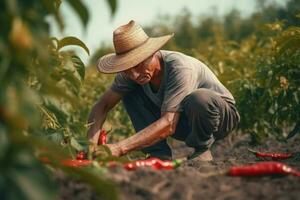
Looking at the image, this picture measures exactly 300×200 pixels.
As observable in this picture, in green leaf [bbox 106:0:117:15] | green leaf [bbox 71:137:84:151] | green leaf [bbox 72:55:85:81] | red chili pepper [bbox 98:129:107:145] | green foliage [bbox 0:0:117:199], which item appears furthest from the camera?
red chili pepper [bbox 98:129:107:145]

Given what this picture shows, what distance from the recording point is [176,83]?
14.9 feet

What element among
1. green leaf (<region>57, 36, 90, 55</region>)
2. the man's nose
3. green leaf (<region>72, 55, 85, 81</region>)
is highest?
green leaf (<region>57, 36, 90, 55</region>)

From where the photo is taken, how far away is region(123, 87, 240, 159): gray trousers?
4629mm

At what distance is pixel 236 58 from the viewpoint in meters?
8.12

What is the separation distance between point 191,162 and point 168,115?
362 mm

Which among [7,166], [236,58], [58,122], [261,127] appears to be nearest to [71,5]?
[7,166]

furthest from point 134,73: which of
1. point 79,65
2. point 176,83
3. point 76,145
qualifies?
point 76,145

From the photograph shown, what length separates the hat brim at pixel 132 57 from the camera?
448 centimetres

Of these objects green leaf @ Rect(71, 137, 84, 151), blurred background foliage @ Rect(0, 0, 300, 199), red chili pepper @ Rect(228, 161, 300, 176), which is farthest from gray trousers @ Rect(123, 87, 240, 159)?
red chili pepper @ Rect(228, 161, 300, 176)

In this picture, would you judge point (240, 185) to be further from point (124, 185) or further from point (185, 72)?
point (185, 72)

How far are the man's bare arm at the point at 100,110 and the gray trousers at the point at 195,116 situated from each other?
0.48ft

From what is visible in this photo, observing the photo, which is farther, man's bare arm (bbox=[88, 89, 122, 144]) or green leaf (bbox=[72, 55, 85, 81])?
man's bare arm (bbox=[88, 89, 122, 144])

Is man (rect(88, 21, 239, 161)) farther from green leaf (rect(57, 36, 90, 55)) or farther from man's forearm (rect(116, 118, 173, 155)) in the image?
green leaf (rect(57, 36, 90, 55))

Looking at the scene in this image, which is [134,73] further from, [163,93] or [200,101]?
[200,101]
